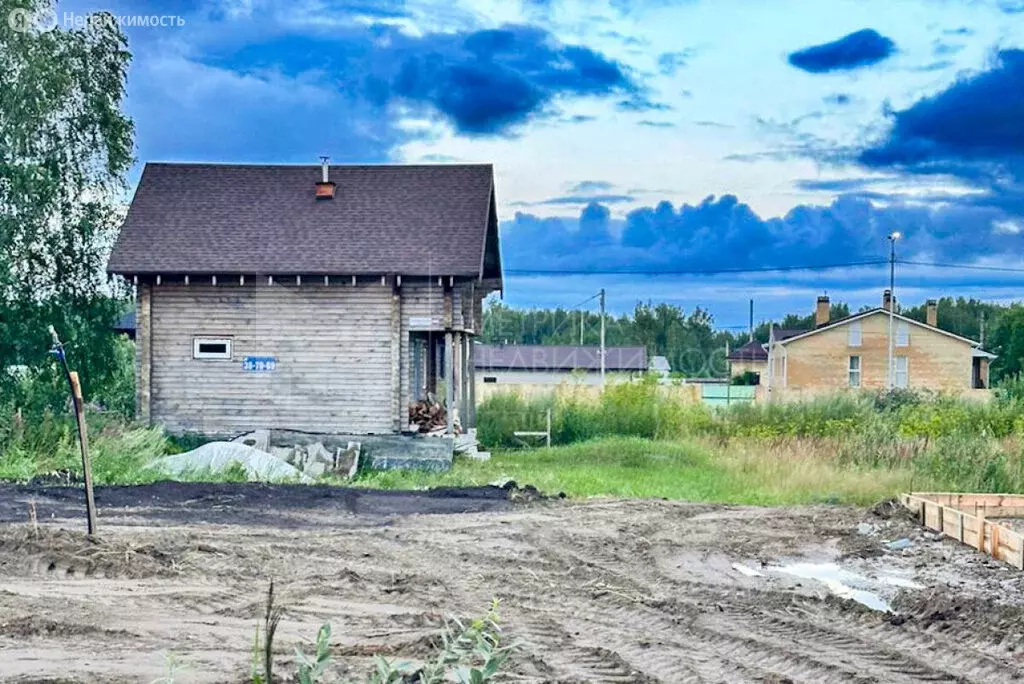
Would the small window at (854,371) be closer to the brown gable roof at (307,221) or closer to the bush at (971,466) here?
the brown gable roof at (307,221)

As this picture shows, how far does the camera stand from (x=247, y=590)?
10344 mm

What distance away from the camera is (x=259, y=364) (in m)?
24.7

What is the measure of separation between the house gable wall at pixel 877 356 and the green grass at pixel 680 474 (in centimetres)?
2680

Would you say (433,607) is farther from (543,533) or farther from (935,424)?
(935,424)

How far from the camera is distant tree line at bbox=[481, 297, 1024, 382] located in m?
79.1

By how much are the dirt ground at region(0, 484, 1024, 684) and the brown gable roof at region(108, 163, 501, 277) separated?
Result: 819cm

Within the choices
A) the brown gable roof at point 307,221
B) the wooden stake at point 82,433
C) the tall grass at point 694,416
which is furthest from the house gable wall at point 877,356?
the wooden stake at point 82,433

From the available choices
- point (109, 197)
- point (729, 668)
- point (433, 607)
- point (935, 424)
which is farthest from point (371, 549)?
point (109, 197)

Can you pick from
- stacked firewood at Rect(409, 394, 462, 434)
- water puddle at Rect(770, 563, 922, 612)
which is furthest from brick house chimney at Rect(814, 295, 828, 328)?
water puddle at Rect(770, 563, 922, 612)

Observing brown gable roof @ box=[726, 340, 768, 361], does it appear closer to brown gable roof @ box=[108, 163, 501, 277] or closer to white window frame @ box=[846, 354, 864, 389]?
white window frame @ box=[846, 354, 864, 389]

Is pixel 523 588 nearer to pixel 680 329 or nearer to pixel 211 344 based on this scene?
pixel 211 344

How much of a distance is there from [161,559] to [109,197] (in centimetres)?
1841

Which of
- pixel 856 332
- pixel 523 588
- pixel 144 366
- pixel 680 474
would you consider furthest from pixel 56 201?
pixel 856 332

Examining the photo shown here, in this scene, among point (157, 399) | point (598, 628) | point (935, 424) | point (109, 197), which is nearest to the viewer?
point (598, 628)
